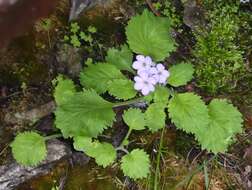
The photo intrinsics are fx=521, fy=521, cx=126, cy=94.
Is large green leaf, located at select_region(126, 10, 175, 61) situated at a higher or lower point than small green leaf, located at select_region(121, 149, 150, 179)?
higher

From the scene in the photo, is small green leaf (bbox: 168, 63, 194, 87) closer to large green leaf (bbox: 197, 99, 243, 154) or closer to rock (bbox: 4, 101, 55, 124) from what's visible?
large green leaf (bbox: 197, 99, 243, 154)

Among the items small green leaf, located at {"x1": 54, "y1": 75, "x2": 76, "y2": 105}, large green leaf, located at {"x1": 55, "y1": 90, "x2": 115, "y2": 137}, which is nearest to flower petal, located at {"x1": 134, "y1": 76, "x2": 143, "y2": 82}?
large green leaf, located at {"x1": 55, "y1": 90, "x2": 115, "y2": 137}

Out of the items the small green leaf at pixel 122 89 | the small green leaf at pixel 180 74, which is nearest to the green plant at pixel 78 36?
the small green leaf at pixel 122 89

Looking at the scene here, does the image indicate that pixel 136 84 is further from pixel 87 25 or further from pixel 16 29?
pixel 16 29

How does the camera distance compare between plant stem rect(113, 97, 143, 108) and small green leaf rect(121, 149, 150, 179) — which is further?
plant stem rect(113, 97, 143, 108)

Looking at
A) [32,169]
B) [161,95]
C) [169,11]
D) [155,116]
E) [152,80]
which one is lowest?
[32,169]

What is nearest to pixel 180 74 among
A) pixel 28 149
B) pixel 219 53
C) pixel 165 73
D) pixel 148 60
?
pixel 165 73

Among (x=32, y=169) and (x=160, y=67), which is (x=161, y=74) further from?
(x=32, y=169)

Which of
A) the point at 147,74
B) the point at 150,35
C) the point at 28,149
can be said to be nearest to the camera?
the point at 28,149
